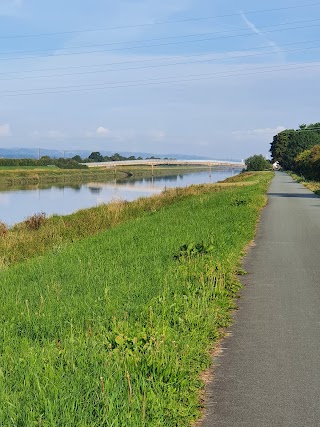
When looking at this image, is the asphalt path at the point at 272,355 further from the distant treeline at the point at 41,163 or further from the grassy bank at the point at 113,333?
the distant treeline at the point at 41,163

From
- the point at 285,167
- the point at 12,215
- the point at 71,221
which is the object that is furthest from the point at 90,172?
the point at 71,221

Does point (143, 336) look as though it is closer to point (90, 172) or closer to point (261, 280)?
point (261, 280)

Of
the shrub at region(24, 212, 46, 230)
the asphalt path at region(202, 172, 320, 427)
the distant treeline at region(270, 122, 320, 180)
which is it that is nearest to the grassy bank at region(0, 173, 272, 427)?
the asphalt path at region(202, 172, 320, 427)

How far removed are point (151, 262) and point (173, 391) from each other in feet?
19.8

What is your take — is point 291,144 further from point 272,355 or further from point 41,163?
point 272,355

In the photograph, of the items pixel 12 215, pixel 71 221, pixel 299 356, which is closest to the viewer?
pixel 299 356

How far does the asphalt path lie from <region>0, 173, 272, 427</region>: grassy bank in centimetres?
25

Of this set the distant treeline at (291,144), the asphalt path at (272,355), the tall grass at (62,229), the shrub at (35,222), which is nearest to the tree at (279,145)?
the distant treeline at (291,144)

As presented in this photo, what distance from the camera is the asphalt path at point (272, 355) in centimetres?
450

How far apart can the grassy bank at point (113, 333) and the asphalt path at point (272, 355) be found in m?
0.25

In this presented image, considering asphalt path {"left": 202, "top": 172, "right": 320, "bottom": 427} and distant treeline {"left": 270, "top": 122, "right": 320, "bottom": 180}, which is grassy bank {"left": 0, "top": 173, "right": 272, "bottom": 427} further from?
distant treeline {"left": 270, "top": 122, "right": 320, "bottom": 180}

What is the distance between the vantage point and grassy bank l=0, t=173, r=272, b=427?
165 inches

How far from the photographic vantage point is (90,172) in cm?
11981

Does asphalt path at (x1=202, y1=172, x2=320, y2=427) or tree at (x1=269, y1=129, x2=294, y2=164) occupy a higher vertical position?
tree at (x1=269, y1=129, x2=294, y2=164)
